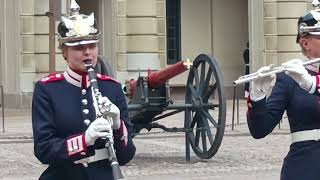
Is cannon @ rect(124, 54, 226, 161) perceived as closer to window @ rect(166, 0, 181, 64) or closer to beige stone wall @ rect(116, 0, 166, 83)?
beige stone wall @ rect(116, 0, 166, 83)

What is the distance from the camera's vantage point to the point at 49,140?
4316 millimetres

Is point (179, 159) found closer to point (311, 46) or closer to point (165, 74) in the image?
point (165, 74)

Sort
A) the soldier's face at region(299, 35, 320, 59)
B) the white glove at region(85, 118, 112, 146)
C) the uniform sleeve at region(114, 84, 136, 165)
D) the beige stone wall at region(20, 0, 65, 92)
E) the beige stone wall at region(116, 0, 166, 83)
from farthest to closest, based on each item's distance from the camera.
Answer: the beige stone wall at region(116, 0, 166, 83) < the beige stone wall at region(20, 0, 65, 92) < the soldier's face at region(299, 35, 320, 59) < the uniform sleeve at region(114, 84, 136, 165) < the white glove at region(85, 118, 112, 146)

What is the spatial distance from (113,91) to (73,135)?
13.8 inches

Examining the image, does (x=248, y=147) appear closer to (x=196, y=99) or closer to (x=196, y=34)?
(x=196, y=99)

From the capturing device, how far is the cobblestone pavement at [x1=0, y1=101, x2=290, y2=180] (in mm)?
10414

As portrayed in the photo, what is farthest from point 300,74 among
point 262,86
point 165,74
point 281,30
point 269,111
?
point 281,30

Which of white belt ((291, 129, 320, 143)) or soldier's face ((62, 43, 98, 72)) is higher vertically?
soldier's face ((62, 43, 98, 72))

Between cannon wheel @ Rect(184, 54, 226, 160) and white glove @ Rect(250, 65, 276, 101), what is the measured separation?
6.42 metres

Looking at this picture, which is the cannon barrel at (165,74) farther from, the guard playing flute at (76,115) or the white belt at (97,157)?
the white belt at (97,157)

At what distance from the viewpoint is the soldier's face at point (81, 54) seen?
432 centimetres

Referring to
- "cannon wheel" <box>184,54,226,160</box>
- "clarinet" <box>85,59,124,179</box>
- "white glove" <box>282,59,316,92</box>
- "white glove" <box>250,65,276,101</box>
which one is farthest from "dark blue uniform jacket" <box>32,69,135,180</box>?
"cannon wheel" <box>184,54,226,160</box>

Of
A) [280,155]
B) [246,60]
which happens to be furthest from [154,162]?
[246,60]

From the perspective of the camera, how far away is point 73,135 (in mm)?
4352
